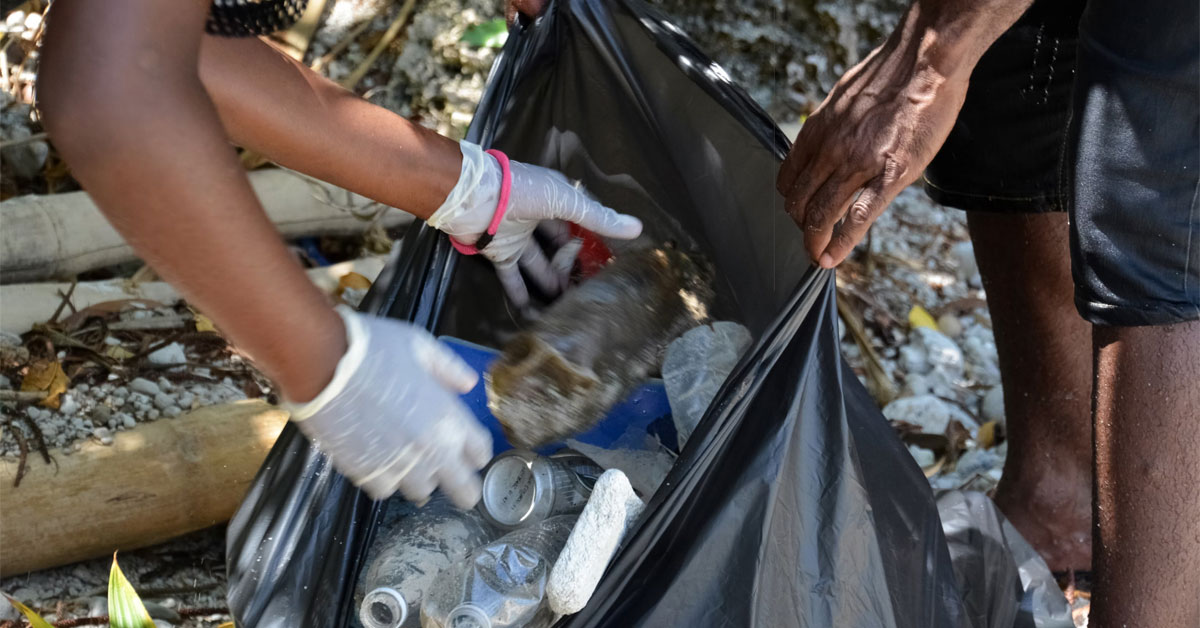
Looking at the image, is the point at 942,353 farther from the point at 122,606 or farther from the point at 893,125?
the point at 122,606

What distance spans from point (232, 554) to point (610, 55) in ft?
2.87

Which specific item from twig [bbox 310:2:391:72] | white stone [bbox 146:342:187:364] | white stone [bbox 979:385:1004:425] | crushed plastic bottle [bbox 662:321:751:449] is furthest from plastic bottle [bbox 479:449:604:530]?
twig [bbox 310:2:391:72]

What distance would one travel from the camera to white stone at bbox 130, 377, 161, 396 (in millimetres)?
1861

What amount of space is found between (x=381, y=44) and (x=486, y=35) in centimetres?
31

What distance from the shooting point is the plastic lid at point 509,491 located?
1.26 m

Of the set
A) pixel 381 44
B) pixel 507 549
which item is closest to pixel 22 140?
pixel 381 44

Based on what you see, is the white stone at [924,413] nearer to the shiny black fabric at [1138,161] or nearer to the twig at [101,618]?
the shiny black fabric at [1138,161]

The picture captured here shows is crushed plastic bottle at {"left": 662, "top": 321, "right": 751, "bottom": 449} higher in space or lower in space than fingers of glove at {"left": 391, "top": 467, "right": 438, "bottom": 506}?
higher

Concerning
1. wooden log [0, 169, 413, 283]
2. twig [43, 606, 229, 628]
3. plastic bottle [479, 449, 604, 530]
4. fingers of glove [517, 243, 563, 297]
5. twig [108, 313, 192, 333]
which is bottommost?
twig [43, 606, 229, 628]

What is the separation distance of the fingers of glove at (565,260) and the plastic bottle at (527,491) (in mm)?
366

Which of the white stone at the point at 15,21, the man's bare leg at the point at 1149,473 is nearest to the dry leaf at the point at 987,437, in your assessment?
the man's bare leg at the point at 1149,473

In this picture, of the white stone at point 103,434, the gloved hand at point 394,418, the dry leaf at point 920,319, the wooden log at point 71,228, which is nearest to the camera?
the gloved hand at point 394,418

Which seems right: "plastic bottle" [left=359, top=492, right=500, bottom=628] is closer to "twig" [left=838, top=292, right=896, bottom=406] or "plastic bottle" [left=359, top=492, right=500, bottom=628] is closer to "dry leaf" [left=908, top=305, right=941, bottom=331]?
"twig" [left=838, top=292, right=896, bottom=406]

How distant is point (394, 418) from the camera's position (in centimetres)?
92
